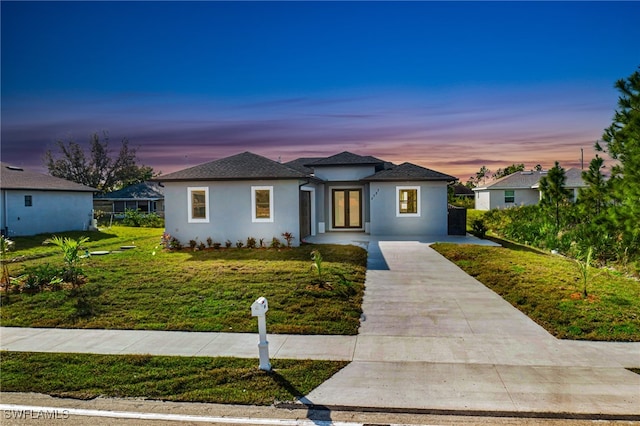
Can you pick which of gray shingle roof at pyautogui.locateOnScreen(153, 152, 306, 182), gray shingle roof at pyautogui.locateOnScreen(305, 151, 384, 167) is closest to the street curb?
gray shingle roof at pyautogui.locateOnScreen(153, 152, 306, 182)

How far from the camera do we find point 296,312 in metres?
9.00

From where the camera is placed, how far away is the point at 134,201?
44.0m

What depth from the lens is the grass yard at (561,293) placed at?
788cm

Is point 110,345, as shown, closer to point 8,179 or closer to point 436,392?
point 436,392

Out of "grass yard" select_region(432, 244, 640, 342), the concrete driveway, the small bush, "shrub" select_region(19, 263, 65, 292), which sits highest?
the small bush

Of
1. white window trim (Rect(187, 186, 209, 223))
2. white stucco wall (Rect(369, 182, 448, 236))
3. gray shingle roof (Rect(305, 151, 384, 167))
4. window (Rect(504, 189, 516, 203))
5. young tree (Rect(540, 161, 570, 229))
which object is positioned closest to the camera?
white window trim (Rect(187, 186, 209, 223))

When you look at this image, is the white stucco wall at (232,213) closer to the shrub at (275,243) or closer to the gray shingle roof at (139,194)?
the shrub at (275,243)

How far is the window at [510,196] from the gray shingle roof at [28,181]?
116ft

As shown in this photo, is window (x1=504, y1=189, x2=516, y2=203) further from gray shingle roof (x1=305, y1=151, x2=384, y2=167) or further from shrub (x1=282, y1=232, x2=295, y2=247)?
shrub (x1=282, y1=232, x2=295, y2=247)

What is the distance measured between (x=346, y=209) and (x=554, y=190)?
10.7 meters

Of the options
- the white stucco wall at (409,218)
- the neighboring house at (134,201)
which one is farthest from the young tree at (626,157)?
the neighboring house at (134,201)

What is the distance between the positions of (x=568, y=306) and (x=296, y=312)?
18.2 ft

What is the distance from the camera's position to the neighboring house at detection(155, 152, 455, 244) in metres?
18.4

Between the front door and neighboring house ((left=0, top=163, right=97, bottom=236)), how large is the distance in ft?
55.0
